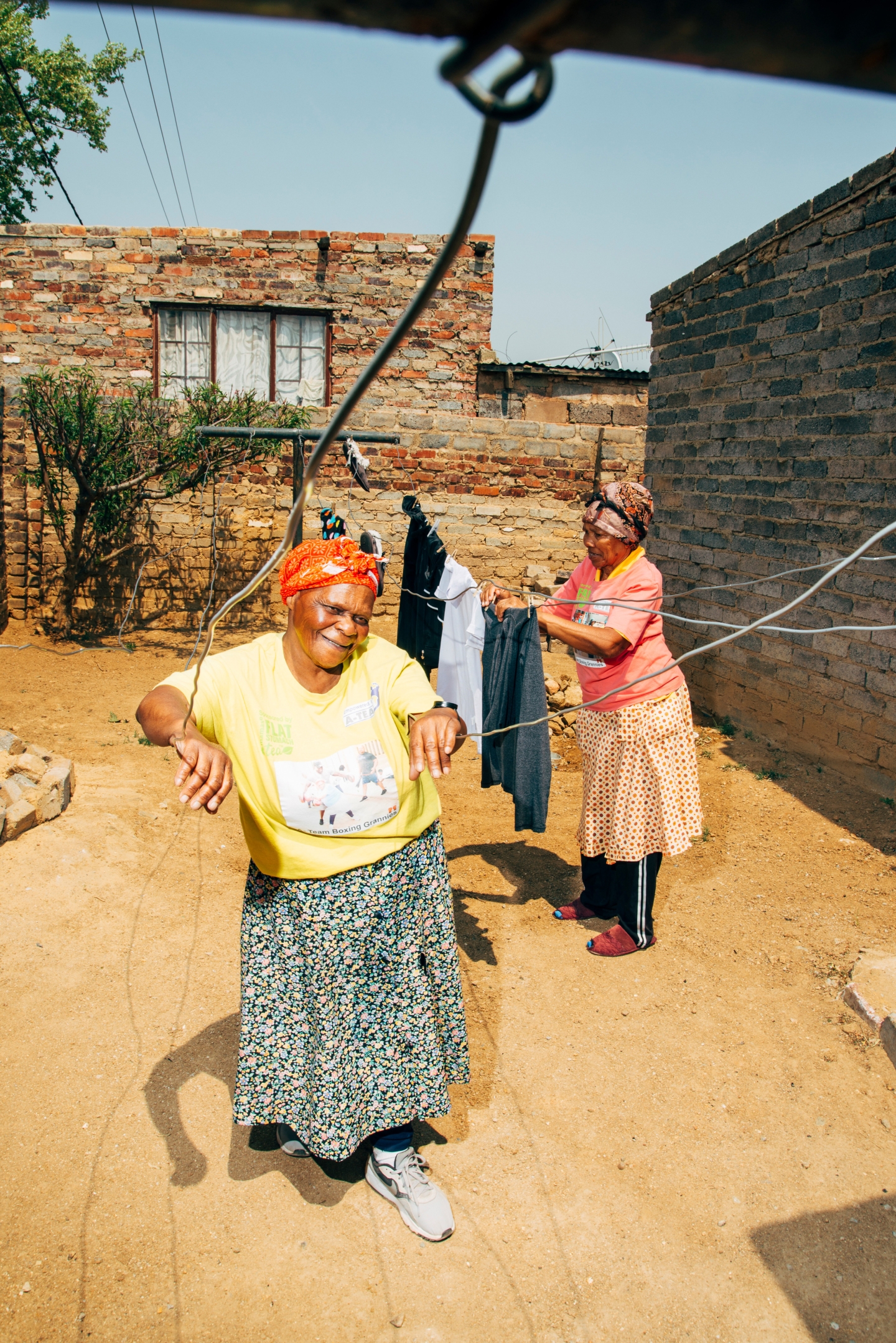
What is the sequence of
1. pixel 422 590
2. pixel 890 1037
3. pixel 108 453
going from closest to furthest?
pixel 890 1037 → pixel 422 590 → pixel 108 453

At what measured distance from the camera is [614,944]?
390cm

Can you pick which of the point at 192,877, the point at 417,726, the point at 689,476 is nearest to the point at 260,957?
the point at 417,726

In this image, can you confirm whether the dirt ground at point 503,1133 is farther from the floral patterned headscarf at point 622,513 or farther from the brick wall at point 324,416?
the brick wall at point 324,416

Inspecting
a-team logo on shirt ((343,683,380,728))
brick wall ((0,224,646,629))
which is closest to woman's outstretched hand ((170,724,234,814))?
a-team logo on shirt ((343,683,380,728))

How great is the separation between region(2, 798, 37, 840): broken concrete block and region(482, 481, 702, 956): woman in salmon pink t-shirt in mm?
2932

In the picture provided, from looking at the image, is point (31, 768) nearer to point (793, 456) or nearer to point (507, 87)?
point (507, 87)

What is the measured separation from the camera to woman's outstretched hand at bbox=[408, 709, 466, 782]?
2.15 m

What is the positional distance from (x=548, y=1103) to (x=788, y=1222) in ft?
2.70

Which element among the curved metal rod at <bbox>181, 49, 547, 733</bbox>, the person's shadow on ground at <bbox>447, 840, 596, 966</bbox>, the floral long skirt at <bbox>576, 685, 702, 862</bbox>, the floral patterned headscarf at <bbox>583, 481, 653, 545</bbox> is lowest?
the person's shadow on ground at <bbox>447, 840, 596, 966</bbox>

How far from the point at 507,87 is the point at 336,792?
1.74m

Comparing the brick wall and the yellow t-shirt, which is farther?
the brick wall

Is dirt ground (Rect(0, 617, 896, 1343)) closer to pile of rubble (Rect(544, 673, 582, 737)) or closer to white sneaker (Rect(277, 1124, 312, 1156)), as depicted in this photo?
white sneaker (Rect(277, 1124, 312, 1156))

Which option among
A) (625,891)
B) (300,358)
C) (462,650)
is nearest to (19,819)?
(462,650)

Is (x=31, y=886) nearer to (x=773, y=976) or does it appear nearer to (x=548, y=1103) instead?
(x=548, y=1103)
